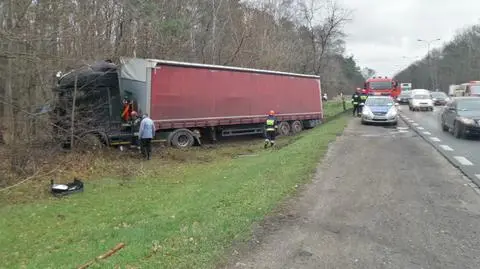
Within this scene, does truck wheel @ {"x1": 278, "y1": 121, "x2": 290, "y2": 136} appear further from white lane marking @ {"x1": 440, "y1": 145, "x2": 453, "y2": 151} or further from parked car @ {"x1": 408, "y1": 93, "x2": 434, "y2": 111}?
parked car @ {"x1": 408, "y1": 93, "x2": 434, "y2": 111}

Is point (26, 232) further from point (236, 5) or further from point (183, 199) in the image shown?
point (236, 5)

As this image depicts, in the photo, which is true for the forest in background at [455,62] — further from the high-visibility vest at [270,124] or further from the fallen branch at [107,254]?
the fallen branch at [107,254]

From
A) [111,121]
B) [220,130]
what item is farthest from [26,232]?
[220,130]

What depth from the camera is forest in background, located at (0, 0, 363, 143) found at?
12203mm

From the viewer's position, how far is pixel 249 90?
2345cm

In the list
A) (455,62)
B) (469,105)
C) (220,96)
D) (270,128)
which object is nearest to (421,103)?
(469,105)

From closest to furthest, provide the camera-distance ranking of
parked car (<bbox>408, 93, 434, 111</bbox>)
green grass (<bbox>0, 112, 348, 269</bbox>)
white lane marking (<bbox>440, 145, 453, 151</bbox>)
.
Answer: green grass (<bbox>0, 112, 348, 269</bbox>) → white lane marking (<bbox>440, 145, 453, 151</bbox>) → parked car (<bbox>408, 93, 434, 111</bbox>)

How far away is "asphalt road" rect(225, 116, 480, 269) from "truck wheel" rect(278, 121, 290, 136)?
13.7 meters

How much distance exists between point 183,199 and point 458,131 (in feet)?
44.8

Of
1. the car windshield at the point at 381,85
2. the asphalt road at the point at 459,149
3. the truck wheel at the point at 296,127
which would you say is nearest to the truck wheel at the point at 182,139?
the truck wheel at the point at 296,127

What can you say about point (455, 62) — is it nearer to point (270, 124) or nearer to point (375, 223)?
point (270, 124)

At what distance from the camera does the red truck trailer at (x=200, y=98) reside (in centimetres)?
1880

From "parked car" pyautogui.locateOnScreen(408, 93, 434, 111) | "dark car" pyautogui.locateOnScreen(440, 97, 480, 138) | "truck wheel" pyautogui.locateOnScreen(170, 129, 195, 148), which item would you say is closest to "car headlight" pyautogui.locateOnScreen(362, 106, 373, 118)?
"dark car" pyautogui.locateOnScreen(440, 97, 480, 138)

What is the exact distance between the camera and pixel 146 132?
17375mm
